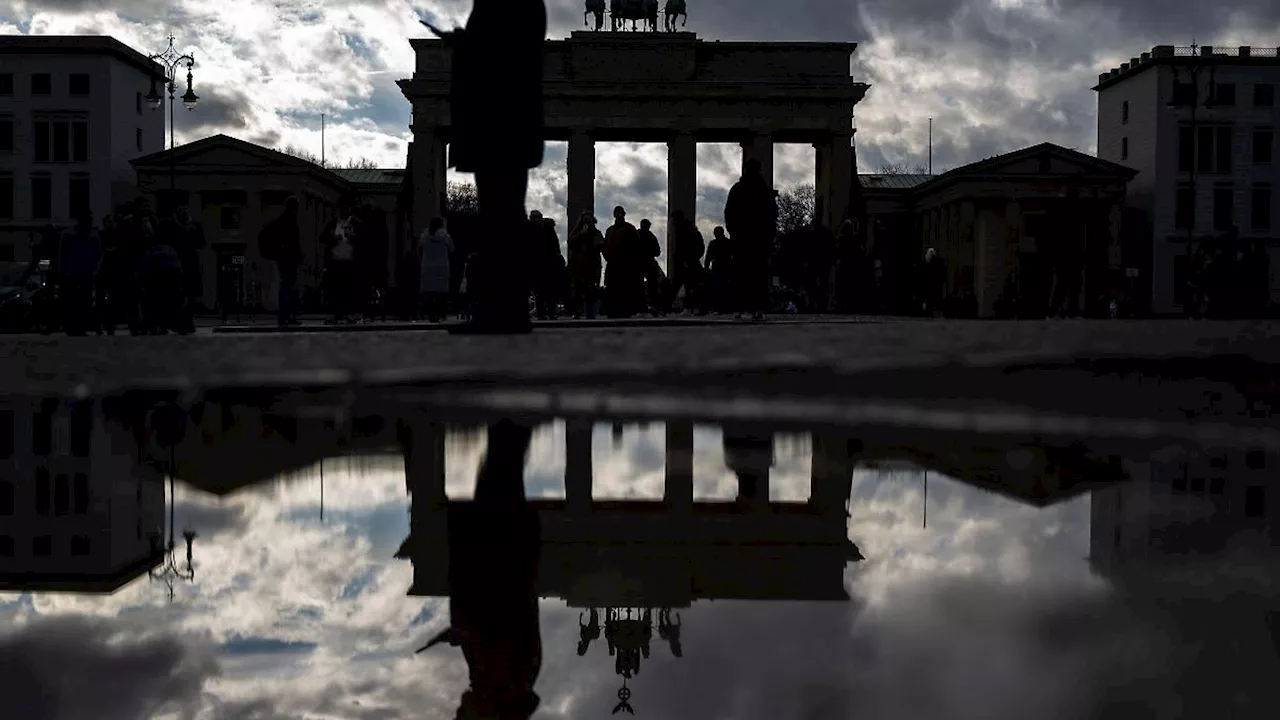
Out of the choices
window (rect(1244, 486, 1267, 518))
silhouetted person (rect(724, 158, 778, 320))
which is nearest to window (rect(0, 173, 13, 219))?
silhouetted person (rect(724, 158, 778, 320))

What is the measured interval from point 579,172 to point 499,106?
185 feet

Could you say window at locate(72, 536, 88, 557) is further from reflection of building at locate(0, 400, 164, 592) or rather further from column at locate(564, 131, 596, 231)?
column at locate(564, 131, 596, 231)

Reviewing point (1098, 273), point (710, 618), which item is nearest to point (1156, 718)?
point (710, 618)

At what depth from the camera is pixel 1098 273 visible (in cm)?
2342

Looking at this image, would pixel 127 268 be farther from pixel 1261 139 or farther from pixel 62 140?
pixel 1261 139

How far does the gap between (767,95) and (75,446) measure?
61.2 m

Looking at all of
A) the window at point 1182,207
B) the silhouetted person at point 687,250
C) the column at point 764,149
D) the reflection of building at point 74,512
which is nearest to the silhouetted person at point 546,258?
the silhouetted person at point 687,250

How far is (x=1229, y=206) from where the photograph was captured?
3046 inches

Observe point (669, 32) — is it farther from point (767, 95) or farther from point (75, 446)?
point (75, 446)

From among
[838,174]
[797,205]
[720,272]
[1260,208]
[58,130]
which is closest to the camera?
[720,272]

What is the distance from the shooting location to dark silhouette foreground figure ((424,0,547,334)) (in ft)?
31.7

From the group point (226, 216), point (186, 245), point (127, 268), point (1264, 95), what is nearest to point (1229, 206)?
point (1264, 95)

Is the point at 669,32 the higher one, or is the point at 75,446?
the point at 669,32

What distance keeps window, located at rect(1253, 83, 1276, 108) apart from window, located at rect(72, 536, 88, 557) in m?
83.0
